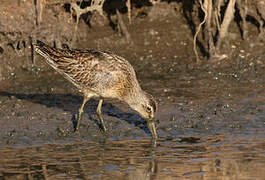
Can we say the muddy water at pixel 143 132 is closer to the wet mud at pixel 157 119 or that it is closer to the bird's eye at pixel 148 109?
the wet mud at pixel 157 119

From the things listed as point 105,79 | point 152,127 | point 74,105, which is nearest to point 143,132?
point 152,127

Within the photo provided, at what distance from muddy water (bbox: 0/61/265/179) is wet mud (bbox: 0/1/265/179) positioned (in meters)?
0.01

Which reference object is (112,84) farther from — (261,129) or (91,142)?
(261,129)

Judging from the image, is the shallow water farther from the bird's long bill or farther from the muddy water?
the bird's long bill

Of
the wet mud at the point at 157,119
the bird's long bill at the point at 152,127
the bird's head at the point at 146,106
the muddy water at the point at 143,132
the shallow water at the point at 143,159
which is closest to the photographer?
the shallow water at the point at 143,159

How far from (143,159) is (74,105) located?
9.29 feet

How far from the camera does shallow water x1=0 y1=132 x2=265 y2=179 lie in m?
7.48

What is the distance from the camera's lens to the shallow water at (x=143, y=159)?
24.5 ft

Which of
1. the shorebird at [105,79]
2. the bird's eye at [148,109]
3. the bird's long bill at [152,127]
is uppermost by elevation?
the shorebird at [105,79]

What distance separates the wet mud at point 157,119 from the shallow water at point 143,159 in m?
0.01

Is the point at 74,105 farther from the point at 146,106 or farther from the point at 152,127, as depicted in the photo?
the point at 152,127

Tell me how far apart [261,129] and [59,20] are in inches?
175

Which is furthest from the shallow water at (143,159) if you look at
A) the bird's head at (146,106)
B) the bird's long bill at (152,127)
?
the bird's head at (146,106)

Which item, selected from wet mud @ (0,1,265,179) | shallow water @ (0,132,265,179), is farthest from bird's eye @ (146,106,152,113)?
shallow water @ (0,132,265,179)
